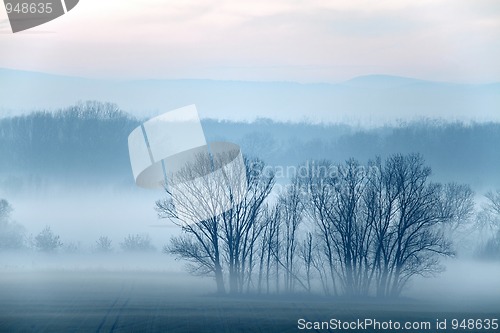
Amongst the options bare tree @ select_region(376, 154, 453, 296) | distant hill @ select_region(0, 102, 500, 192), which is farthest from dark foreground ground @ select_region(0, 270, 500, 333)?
distant hill @ select_region(0, 102, 500, 192)

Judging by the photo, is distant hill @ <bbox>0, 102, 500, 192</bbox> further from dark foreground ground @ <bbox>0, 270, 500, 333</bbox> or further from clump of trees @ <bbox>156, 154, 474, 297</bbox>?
dark foreground ground @ <bbox>0, 270, 500, 333</bbox>

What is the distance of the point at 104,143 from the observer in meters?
9.55

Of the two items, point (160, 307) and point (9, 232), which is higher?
point (9, 232)

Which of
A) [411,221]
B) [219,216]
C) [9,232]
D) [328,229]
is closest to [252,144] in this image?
[219,216]

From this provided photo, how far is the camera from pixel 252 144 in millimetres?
9461

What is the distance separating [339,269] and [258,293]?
2.55 ft

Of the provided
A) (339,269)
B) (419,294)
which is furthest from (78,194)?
(419,294)

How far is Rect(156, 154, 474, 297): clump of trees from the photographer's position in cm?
948

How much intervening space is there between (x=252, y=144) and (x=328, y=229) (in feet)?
3.35

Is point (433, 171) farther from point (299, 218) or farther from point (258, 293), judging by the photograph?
point (258, 293)

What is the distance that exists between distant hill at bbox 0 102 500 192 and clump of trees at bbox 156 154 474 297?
0.12 m

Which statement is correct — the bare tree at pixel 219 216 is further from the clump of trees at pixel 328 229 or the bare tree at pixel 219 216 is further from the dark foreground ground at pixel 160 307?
the dark foreground ground at pixel 160 307

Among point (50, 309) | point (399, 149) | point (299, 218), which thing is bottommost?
point (50, 309)

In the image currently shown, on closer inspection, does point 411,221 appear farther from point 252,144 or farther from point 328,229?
point 252,144
